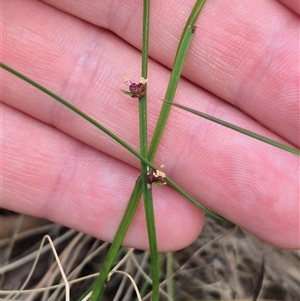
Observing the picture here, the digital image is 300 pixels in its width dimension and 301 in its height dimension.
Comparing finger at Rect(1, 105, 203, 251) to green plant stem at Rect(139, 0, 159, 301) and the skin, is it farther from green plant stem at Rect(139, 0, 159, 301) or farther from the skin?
green plant stem at Rect(139, 0, 159, 301)

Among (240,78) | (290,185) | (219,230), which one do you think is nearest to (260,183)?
(290,185)

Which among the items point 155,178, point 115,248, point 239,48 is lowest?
point 115,248

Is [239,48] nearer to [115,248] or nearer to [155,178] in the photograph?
[155,178]

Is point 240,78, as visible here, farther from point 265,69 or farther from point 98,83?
point 98,83

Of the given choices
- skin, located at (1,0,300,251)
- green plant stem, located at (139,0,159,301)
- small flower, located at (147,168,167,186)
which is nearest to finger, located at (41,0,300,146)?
skin, located at (1,0,300,251)

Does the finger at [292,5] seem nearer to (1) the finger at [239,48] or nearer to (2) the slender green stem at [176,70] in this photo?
(1) the finger at [239,48]

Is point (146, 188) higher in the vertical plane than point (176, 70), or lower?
lower

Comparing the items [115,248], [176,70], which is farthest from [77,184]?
[176,70]

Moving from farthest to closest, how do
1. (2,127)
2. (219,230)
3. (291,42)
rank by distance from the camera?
1. (219,230)
2. (2,127)
3. (291,42)
